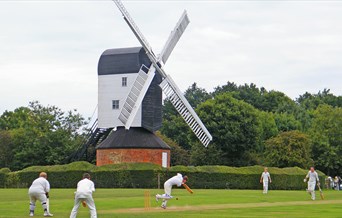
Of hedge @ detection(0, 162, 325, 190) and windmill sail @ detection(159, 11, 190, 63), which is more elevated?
windmill sail @ detection(159, 11, 190, 63)

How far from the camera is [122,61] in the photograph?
6556 cm

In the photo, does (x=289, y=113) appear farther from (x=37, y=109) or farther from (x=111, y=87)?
(x=111, y=87)

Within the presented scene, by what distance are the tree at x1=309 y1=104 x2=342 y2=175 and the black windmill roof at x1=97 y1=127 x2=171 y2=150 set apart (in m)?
21.8

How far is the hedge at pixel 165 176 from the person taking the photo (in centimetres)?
5969

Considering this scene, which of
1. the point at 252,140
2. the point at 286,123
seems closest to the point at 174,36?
the point at 252,140

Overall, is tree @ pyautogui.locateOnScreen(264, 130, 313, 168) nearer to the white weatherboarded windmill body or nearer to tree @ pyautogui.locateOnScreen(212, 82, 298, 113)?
the white weatherboarded windmill body

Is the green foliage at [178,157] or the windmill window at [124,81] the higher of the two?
the windmill window at [124,81]

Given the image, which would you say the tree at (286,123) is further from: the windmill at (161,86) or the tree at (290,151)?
the windmill at (161,86)

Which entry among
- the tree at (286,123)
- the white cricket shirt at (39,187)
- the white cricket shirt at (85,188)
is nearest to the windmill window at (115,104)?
the tree at (286,123)

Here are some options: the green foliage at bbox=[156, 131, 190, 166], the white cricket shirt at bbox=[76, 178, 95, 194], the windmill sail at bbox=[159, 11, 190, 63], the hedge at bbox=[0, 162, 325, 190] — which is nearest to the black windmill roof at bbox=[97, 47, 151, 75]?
the windmill sail at bbox=[159, 11, 190, 63]

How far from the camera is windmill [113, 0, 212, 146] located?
6159 cm

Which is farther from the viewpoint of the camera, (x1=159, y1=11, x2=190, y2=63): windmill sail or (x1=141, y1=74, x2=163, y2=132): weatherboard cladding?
(x1=141, y1=74, x2=163, y2=132): weatherboard cladding

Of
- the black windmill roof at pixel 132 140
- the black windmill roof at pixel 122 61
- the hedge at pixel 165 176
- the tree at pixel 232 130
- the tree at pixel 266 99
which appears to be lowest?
the hedge at pixel 165 176

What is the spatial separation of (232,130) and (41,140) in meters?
20.9
